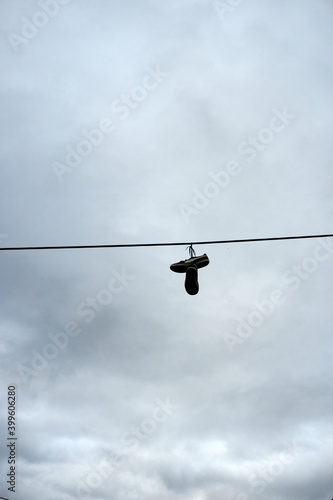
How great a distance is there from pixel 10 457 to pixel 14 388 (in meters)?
1.91

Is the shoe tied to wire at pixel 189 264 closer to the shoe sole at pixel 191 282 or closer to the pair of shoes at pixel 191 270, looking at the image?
the pair of shoes at pixel 191 270

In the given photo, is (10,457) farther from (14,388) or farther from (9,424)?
(14,388)

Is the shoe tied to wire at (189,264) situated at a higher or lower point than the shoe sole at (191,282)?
higher

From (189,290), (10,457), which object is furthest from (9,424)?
(189,290)

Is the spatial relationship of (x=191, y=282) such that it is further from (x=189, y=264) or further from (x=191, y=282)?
(x=189, y=264)

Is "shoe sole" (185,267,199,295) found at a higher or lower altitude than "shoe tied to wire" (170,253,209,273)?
lower

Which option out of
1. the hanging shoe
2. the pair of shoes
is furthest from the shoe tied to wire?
the hanging shoe

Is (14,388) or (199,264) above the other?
(14,388)

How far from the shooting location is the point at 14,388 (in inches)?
607

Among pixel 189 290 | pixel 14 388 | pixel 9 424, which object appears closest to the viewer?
pixel 189 290

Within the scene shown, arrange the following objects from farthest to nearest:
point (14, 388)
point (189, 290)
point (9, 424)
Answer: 1. point (14, 388)
2. point (9, 424)
3. point (189, 290)

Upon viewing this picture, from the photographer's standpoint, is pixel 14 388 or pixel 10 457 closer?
pixel 10 457

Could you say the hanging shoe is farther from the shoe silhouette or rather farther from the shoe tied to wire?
the shoe tied to wire

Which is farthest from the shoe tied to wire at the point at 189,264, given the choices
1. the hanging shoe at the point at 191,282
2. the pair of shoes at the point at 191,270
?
the hanging shoe at the point at 191,282
